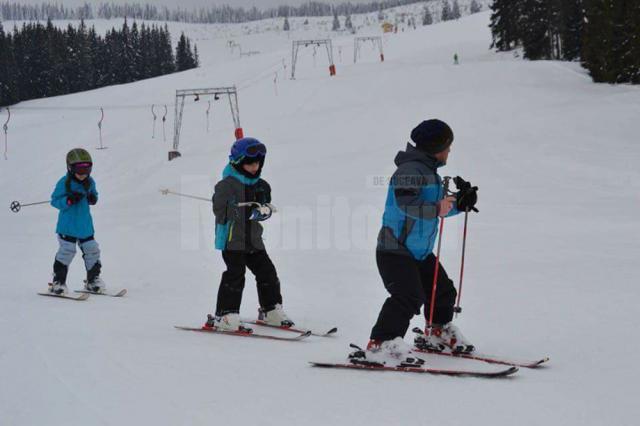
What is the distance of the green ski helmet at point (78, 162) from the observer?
7059 mm

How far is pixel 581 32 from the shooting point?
4159 cm

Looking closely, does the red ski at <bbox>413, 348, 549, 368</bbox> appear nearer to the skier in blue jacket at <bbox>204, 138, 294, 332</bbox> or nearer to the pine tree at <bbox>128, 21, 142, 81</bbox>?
the skier in blue jacket at <bbox>204, 138, 294, 332</bbox>

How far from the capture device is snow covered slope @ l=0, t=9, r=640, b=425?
3400mm

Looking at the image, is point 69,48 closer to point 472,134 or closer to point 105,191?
point 105,191

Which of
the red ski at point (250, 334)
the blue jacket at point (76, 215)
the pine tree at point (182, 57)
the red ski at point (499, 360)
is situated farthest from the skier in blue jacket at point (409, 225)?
the pine tree at point (182, 57)

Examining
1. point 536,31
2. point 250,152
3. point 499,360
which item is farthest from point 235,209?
point 536,31

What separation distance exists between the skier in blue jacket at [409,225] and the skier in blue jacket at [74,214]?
4.20 metres

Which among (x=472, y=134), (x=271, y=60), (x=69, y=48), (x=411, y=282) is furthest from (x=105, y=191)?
(x=69, y=48)

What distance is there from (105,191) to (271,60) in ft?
145

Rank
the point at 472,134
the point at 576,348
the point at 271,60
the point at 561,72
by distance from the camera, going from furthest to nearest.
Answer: the point at 271,60 → the point at 561,72 → the point at 472,134 → the point at 576,348

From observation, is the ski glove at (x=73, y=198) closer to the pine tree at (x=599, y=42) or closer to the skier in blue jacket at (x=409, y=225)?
the skier in blue jacket at (x=409, y=225)

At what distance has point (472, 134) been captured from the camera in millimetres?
19828

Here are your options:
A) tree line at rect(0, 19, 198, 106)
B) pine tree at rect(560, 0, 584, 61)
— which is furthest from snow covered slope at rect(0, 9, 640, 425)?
tree line at rect(0, 19, 198, 106)

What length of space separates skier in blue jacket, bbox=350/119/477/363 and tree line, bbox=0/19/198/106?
6712cm
